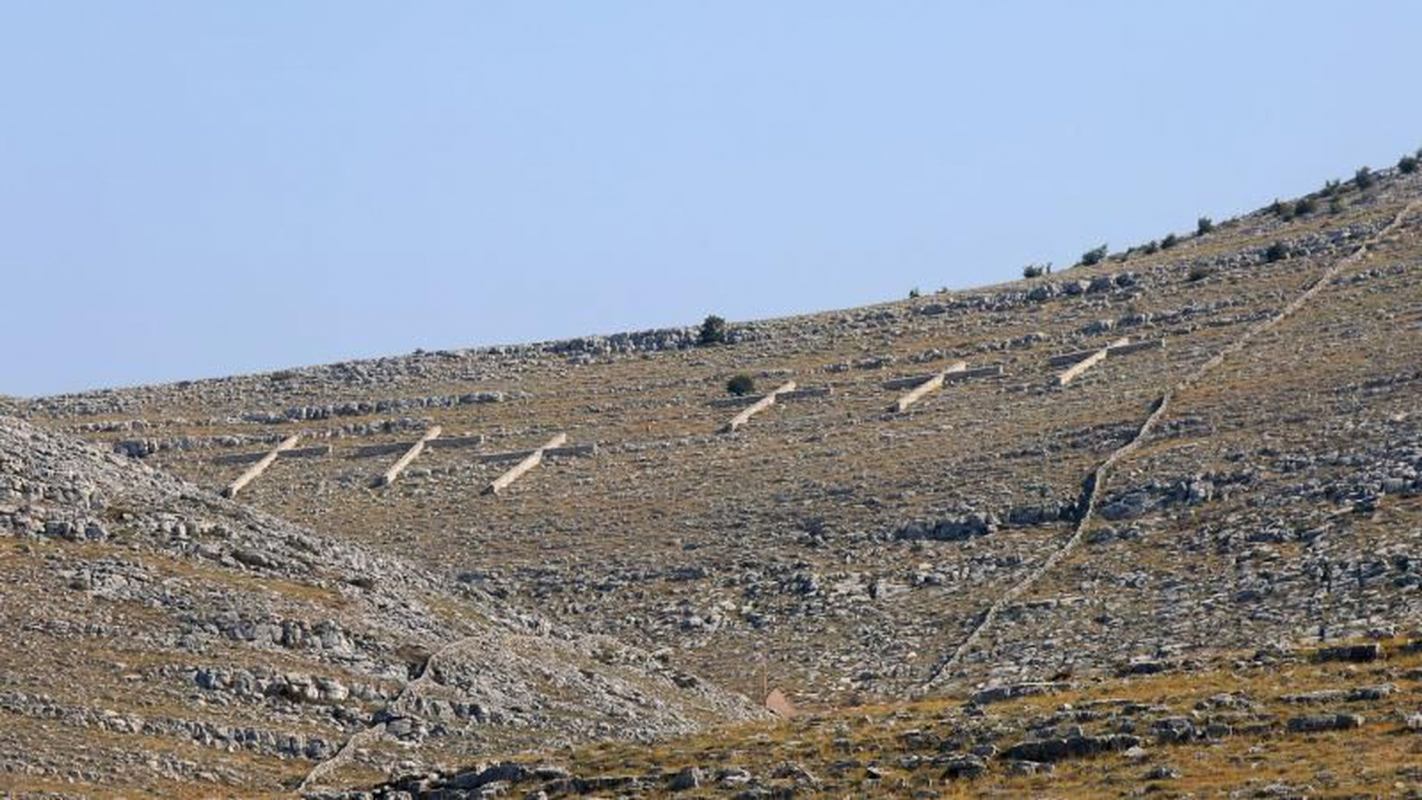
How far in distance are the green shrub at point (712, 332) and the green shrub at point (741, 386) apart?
10.5m

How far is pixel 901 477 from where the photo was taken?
7838 cm

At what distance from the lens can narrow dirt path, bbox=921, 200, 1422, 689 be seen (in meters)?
64.2

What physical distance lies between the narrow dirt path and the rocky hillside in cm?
452

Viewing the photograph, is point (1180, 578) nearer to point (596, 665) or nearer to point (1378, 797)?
point (596, 665)

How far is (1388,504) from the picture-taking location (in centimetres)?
6681

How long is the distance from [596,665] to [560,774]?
13228mm

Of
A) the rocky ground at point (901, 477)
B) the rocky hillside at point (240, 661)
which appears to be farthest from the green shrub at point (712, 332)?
the rocky hillside at point (240, 661)

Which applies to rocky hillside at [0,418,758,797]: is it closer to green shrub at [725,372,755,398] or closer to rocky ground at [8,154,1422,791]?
rocky ground at [8,154,1422,791]

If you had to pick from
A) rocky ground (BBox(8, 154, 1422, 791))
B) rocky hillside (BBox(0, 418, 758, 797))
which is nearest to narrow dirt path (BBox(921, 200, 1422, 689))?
rocky ground (BBox(8, 154, 1422, 791))

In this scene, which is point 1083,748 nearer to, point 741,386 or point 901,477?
point 901,477

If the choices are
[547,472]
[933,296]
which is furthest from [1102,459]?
[933,296]

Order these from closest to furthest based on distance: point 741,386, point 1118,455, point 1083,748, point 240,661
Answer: point 1083,748
point 240,661
point 1118,455
point 741,386

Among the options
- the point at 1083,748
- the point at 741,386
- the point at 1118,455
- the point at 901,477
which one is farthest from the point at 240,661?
the point at 741,386

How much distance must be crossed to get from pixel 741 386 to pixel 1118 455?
21.1 m
